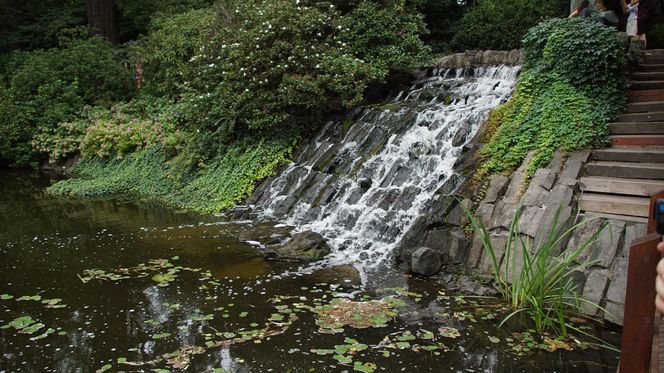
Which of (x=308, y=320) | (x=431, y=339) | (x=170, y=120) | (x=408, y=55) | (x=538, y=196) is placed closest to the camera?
(x=431, y=339)

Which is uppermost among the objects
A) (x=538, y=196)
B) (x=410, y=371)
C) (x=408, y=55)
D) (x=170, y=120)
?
(x=408, y=55)

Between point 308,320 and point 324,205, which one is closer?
point 308,320

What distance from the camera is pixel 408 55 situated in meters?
12.4

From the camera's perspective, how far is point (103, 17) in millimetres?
22047

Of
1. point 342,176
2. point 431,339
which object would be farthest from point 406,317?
point 342,176

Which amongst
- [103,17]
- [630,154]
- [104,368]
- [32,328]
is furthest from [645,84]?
[103,17]

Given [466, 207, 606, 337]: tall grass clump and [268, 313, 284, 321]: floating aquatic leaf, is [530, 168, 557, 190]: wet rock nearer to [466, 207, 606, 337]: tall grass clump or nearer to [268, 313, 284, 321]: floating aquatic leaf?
[466, 207, 606, 337]: tall grass clump

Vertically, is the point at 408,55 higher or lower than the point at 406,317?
higher

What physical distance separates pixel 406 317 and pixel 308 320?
1076 millimetres

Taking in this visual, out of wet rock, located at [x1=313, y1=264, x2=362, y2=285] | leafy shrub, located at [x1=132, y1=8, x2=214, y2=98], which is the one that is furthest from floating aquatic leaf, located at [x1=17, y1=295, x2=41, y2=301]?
leafy shrub, located at [x1=132, y1=8, x2=214, y2=98]

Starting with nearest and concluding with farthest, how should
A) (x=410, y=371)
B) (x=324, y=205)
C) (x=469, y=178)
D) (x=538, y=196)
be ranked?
(x=410, y=371)
(x=538, y=196)
(x=469, y=178)
(x=324, y=205)

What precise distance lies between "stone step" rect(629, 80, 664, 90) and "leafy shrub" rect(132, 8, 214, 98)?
1102cm

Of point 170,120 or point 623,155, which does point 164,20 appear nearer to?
point 170,120

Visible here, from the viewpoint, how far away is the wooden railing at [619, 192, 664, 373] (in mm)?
2691
